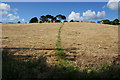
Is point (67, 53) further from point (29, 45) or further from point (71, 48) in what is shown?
point (29, 45)

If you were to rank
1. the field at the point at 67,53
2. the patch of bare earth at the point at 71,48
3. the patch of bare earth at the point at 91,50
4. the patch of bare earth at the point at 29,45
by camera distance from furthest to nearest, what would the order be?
the patch of bare earth at the point at 29,45 < the patch of bare earth at the point at 71,48 < the patch of bare earth at the point at 91,50 < the field at the point at 67,53

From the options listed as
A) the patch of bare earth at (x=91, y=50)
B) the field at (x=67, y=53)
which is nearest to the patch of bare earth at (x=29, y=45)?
the field at (x=67, y=53)

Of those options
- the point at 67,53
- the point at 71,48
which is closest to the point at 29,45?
the point at 71,48

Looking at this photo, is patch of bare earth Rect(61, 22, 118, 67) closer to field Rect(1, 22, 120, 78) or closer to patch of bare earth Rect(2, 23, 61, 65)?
field Rect(1, 22, 120, 78)

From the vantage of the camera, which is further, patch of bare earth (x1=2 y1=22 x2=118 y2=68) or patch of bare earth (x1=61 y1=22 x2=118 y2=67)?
patch of bare earth (x1=2 y1=22 x2=118 y2=68)

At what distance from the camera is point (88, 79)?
3.22 m

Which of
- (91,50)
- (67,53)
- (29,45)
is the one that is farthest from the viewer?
(29,45)

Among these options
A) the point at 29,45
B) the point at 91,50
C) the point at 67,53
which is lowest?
the point at 67,53

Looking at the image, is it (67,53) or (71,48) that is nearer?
(67,53)

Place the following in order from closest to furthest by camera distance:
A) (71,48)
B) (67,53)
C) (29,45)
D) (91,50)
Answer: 1. (67,53)
2. (91,50)
3. (71,48)
4. (29,45)

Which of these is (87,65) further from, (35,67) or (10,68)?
(10,68)

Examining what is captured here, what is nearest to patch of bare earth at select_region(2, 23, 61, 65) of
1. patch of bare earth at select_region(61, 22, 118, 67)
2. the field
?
the field

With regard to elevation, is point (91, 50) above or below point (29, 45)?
below

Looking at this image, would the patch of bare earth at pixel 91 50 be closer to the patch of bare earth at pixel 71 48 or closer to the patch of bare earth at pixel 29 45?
the patch of bare earth at pixel 71 48
